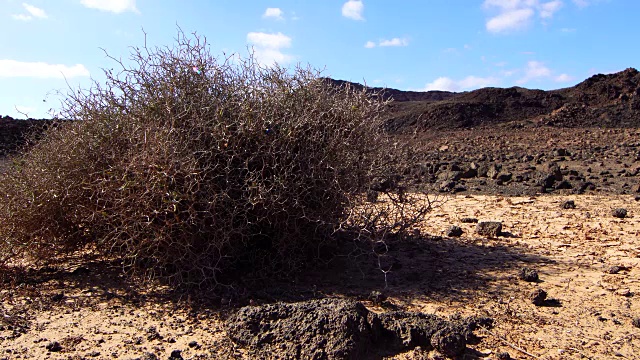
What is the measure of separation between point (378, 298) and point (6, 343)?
234cm

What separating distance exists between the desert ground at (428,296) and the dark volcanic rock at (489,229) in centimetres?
7

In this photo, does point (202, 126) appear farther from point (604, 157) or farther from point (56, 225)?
point (604, 157)

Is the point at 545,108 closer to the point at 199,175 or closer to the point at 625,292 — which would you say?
the point at 625,292

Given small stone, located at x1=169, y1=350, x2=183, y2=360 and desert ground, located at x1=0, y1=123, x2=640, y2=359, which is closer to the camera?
small stone, located at x1=169, y1=350, x2=183, y2=360

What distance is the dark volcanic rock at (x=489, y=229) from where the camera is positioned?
6.00 metres

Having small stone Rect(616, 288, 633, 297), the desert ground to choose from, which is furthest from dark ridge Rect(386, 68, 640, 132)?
small stone Rect(616, 288, 633, 297)

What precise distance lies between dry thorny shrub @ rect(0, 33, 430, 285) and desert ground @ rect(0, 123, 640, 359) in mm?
266

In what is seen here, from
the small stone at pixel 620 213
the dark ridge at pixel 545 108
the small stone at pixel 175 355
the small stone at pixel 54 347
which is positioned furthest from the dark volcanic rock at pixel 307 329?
the dark ridge at pixel 545 108

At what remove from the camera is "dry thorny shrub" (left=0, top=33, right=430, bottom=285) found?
13.5ft

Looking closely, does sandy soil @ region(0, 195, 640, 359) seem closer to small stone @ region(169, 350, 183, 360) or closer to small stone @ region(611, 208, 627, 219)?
small stone @ region(169, 350, 183, 360)

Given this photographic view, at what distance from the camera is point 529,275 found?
177 inches

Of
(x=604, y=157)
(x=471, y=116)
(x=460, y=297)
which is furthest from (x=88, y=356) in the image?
(x=471, y=116)

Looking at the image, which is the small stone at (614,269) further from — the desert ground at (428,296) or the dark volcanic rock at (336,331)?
the dark volcanic rock at (336,331)

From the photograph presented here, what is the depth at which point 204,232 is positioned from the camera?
4117mm
